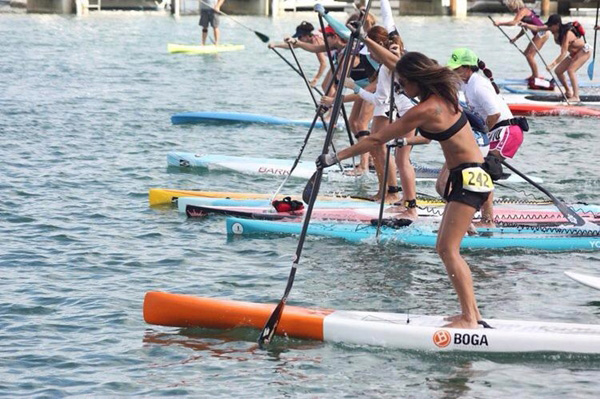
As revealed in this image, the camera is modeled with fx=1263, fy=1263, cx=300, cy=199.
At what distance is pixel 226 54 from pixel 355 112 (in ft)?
76.0

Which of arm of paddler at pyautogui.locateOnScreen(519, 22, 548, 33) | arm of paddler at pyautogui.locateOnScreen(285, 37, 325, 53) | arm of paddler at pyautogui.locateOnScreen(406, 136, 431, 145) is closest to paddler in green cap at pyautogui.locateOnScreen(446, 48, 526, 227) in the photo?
arm of paddler at pyautogui.locateOnScreen(406, 136, 431, 145)

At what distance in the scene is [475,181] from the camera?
9.06 m

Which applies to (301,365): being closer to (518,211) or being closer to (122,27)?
(518,211)

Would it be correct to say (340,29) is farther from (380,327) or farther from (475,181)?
(380,327)

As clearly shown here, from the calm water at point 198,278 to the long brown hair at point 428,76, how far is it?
1.95m

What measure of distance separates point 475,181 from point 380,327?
1.33 metres

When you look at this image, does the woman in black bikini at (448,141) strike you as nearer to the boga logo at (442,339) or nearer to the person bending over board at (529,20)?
the boga logo at (442,339)

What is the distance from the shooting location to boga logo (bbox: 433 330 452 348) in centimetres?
931

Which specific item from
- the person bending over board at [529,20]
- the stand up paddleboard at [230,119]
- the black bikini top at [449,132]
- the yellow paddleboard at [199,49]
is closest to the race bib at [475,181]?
the black bikini top at [449,132]

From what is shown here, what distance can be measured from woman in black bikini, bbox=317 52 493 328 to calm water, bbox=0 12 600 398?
2.78ft

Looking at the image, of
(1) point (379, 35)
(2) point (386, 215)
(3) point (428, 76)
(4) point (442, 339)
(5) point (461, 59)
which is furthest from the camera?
(2) point (386, 215)

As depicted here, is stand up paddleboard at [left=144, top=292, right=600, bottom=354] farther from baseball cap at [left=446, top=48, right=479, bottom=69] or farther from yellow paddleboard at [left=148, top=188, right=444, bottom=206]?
yellow paddleboard at [left=148, top=188, right=444, bottom=206]

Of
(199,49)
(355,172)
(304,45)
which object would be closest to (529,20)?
(304,45)

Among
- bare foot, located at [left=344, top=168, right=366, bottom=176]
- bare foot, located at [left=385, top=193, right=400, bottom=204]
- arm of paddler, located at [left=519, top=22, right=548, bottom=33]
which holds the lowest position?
bare foot, located at [left=344, top=168, right=366, bottom=176]
